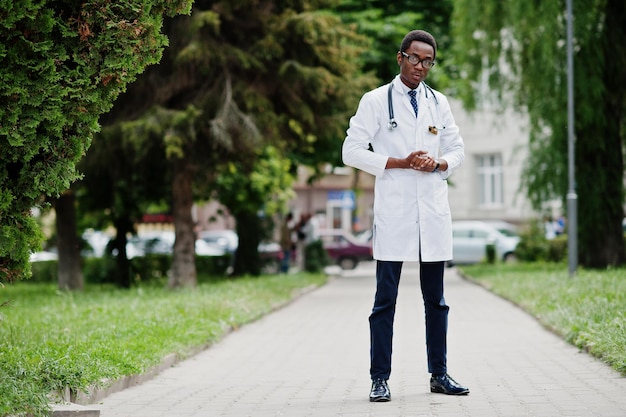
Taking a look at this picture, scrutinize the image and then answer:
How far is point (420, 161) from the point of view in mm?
6484

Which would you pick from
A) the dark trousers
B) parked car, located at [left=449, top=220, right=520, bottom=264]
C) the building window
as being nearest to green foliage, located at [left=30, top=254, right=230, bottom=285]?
parked car, located at [left=449, top=220, right=520, bottom=264]

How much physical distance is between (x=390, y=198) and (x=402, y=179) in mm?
141

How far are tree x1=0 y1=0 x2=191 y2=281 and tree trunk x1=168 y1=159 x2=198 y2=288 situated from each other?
1340 centimetres

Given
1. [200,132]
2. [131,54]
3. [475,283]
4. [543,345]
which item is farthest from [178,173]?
[131,54]

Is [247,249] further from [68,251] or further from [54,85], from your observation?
[54,85]

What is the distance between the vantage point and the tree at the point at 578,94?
69.9 ft

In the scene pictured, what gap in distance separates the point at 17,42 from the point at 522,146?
18858 millimetres

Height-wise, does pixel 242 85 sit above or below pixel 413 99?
above

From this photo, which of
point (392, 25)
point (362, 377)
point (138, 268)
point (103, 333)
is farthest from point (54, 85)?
point (392, 25)

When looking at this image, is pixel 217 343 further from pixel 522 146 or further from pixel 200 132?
pixel 522 146

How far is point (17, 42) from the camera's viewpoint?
245 inches

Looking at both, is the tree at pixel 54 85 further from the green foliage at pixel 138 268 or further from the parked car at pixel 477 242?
the parked car at pixel 477 242

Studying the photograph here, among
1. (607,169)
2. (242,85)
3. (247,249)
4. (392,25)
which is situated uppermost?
(392,25)

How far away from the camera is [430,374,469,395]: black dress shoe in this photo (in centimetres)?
682
